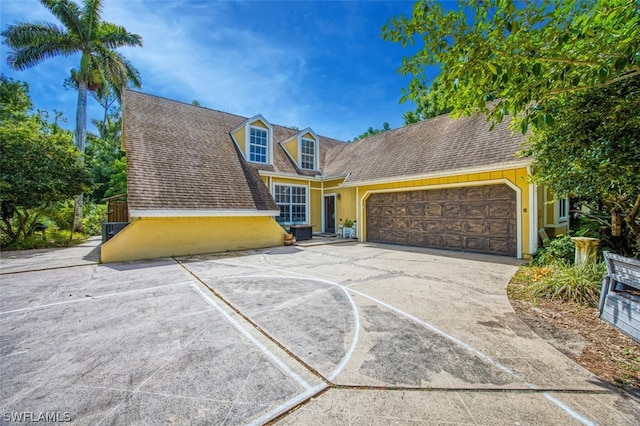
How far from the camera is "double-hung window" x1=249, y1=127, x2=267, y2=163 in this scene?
44.0ft

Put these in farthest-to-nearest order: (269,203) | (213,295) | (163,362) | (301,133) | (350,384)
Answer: (301,133)
(269,203)
(213,295)
(163,362)
(350,384)

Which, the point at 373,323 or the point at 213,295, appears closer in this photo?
the point at 373,323

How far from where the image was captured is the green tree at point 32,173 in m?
9.96

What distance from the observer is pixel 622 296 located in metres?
3.21

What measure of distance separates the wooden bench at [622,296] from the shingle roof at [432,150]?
510cm

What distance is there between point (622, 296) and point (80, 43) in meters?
24.4

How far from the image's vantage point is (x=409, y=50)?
11.7 ft

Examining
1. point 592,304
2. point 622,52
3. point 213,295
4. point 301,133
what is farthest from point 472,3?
point 301,133

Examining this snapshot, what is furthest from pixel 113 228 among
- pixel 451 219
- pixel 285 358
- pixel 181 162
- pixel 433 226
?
pixel 451 219

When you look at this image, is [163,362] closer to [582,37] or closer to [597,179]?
[582,37]

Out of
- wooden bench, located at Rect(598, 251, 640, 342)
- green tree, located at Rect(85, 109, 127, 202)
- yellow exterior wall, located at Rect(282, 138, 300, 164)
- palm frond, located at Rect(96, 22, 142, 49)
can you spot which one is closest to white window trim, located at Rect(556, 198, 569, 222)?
wooden bench, located at Rect(598, 251, 640, 342)

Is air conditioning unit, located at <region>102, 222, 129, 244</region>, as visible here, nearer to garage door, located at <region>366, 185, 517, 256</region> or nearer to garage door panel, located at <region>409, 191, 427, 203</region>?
garage door, located at <region>366, 185, 517, 256</region>

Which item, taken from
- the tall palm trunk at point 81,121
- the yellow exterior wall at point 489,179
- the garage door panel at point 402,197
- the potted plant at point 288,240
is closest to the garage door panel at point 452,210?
the yellow exterior wall at point 489,179

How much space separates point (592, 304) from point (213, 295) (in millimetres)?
6367
